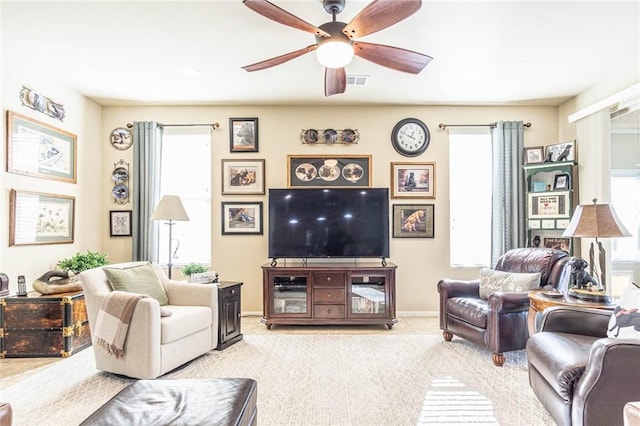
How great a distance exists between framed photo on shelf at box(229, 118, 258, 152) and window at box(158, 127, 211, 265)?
0.31 meters

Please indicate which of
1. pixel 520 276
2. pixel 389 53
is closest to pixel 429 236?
pixel 520 276

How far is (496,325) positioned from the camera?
9.64 ft

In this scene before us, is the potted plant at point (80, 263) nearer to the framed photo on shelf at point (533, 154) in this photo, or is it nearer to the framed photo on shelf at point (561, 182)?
the framed photo on shelf at point (533, 154)

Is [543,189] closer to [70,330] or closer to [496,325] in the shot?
[496,325]

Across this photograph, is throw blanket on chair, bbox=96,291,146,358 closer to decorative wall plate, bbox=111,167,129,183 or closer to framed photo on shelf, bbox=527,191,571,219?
decorative wall plate, bbox=111,167,129,183

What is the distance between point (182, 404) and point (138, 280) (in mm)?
1932

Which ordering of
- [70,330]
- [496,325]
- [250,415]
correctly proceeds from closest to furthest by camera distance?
[250,415] → [496,325] → [70,330]

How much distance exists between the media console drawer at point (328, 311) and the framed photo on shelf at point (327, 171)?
1.52 metres

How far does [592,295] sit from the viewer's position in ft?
8.40

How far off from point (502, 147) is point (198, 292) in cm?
397

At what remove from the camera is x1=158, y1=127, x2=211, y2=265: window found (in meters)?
4.55

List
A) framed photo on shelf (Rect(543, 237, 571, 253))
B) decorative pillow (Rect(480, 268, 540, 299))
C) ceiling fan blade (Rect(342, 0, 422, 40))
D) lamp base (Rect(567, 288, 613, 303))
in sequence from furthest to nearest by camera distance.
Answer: framed photo on shelf (Rect(543, 237, 571, 253)) → decorative pillow (Rect(480, 268, 540, 299)) → lamp base (Rect(567, 288, 613, 303)) → ceiling fan blade (Rect(342, 0, 422, 40))

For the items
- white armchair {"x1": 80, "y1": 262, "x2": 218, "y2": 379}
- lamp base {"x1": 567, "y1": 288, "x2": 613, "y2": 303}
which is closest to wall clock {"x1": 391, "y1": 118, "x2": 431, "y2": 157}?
lamp base {"x1": 567, "y1": 288, "x2": 613, "y2": 303}

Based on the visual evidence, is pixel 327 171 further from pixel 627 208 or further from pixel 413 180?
pixel 627 208
